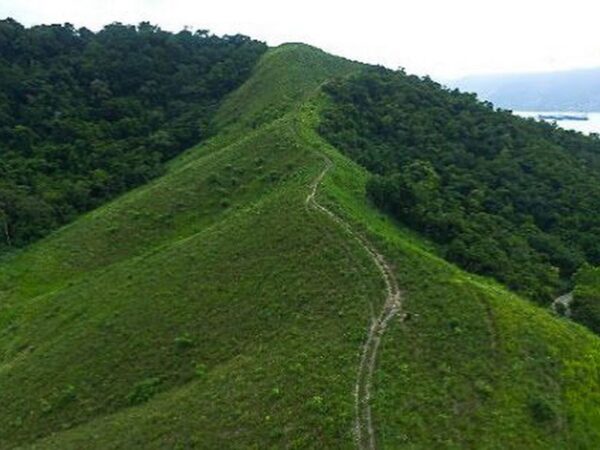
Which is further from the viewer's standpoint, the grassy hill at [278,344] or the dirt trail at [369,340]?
the grassy hill at [278,344]

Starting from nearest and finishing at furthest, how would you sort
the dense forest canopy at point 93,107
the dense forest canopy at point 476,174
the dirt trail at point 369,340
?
the dirt trail at point 369,340 → the dense forest canopy at point 476,174 → the dense forest canopy at point 93,107

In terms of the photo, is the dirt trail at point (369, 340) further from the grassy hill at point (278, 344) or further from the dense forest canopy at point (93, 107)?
the dense forest canopy at point (93, 107)

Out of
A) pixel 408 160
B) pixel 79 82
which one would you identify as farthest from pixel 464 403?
pixel 79 82

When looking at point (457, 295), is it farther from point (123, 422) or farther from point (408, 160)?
point (408, 160)

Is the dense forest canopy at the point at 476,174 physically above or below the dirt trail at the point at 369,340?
above

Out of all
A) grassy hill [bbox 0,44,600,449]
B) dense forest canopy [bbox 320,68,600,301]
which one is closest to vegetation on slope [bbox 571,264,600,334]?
dense forest canopy [bbox 320,68,600,301]

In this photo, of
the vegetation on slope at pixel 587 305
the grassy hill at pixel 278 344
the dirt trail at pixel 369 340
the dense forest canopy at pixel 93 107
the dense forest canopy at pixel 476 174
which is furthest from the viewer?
the dense forest canopy at pixel 93 107

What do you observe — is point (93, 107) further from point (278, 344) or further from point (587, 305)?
point (587, 305)

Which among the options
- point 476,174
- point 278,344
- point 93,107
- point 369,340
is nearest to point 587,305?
point 369,340

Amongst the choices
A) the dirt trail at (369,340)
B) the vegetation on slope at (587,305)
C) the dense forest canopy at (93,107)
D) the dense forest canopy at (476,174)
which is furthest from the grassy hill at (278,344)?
the dense forest canopy at (93,107)
